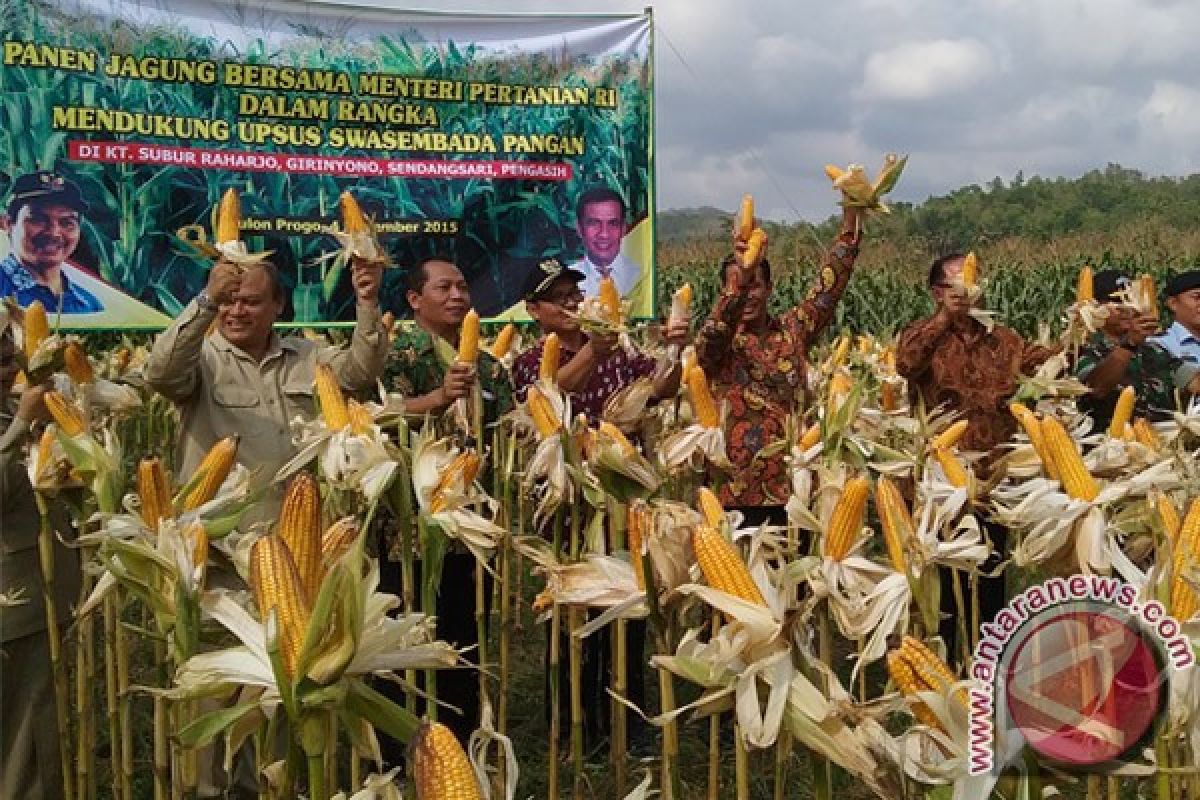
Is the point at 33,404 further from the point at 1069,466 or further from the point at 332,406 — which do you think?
the point at 1069,466

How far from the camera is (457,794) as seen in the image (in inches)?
50.0

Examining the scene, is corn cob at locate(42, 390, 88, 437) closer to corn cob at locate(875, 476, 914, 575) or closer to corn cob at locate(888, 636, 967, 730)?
corn cob at locate(875, 476, 914, 575)

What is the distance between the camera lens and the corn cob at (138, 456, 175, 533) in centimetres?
221

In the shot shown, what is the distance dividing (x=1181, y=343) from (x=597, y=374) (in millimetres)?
2883

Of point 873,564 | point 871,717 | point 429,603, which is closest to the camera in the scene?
point 871,717

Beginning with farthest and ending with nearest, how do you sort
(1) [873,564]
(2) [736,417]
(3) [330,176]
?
(3) [330,176], (2) [736,417], (1) [873,564]

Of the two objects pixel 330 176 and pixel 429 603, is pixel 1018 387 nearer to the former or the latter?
pixel 429 603

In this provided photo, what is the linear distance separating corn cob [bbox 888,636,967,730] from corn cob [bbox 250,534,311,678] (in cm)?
86

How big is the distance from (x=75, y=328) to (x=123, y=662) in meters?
4.17

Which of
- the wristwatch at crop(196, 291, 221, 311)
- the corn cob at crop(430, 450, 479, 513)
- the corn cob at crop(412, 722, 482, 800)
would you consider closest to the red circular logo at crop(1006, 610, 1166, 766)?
the corn cob at crop(412, 722, 482, 800)

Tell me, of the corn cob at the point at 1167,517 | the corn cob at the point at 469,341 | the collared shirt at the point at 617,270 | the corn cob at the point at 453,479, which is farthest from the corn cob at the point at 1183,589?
the collared shirt at the point at 617,270

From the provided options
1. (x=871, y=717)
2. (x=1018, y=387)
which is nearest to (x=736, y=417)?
(x=1018, y=387)

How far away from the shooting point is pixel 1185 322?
5.18 meters

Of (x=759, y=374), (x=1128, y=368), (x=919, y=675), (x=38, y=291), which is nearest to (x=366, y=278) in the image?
(x=759, y=374)
